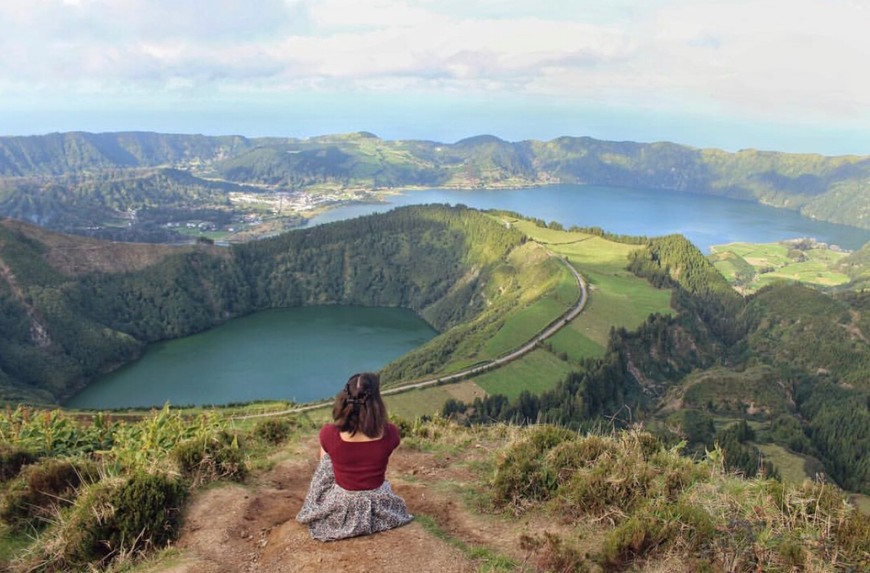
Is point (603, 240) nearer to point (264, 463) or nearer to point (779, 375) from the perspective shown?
point (779, 375)

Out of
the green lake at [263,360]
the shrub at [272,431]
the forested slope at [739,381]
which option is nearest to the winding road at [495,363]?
the forested slope at [739,381]

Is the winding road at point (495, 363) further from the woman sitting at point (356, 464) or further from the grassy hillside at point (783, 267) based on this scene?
the grassy hillside at point (783, 267)

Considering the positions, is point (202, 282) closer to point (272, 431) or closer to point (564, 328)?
point (564, 328)

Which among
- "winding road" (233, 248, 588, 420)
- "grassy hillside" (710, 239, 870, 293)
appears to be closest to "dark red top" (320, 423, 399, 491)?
"winding road" (233, 248, 588, 420)

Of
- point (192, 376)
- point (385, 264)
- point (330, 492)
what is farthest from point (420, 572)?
point (385, 264)

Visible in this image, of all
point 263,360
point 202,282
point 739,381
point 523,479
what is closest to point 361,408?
point 523,479

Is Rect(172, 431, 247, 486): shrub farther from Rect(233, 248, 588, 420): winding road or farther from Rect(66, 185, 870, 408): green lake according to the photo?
Rect(66, 185, 870, 408): green lake
